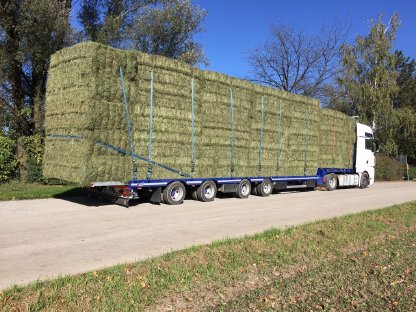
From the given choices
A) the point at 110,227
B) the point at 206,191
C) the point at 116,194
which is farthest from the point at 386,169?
the point at 110,227

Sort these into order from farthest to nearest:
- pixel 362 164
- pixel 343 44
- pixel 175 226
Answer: pixel 343 44 < pixel 362 164 < pixel 175 226

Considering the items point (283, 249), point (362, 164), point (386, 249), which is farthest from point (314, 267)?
point (362, 164)

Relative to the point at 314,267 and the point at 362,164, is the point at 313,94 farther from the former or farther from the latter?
the point at 314,267

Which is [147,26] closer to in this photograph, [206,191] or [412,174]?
[206,191]

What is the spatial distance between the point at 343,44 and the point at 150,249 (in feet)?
122

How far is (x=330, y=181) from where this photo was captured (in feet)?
70.9

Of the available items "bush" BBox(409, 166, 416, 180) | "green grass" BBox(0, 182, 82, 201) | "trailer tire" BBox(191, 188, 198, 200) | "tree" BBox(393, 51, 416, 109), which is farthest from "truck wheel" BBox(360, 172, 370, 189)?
"tree" BBox(393, 51, 416, 109)

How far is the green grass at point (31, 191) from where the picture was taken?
45.3 feet

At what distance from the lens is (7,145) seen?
16.9 metres

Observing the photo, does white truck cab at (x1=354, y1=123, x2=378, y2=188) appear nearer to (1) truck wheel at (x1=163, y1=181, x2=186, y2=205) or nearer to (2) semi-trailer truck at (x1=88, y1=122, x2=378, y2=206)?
(2) semi-trailer truck at (x1=88, y1=122, x2=378, y2=206)

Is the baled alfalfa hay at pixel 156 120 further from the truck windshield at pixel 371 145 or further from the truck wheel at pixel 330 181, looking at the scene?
the truck windshield at pixel 371 145

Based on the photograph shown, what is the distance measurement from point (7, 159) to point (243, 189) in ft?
29.9

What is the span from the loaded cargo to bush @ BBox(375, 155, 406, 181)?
1948 cm

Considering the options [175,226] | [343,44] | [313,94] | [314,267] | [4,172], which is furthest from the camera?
[313,94]
